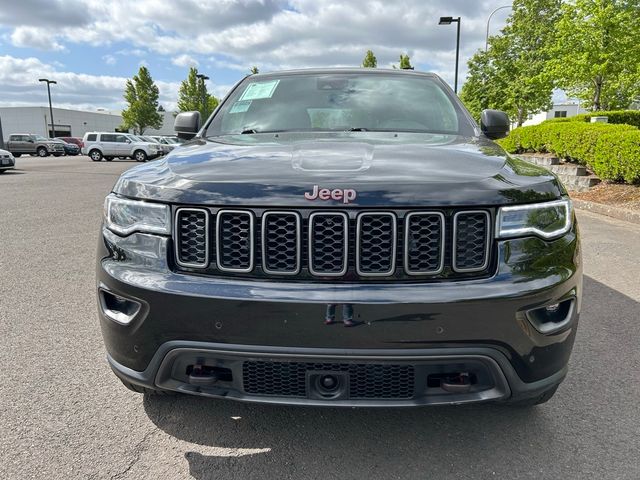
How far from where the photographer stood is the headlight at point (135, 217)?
73.4 inches

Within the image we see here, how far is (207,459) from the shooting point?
205 cm

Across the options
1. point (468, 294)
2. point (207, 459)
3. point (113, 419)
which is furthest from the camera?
point (113, 419)

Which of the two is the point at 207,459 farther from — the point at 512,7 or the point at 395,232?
the point at 512,7

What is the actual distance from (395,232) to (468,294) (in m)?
0.34

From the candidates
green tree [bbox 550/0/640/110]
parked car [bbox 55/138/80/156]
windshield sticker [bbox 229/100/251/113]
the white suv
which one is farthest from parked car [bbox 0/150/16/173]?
parked car [bbox 55/138/80/156]

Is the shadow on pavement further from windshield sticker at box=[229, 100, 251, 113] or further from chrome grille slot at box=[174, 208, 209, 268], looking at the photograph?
windshield sticker at box=[229, 100, 251, 113]

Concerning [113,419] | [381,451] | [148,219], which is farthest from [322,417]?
[148,219]

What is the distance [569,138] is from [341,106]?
9.48 m

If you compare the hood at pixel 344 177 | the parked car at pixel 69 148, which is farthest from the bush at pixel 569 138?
the parked car at pixel 69 148

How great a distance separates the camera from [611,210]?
26.6 ft

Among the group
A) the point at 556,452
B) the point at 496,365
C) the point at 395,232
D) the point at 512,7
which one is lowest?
the point at 556,452

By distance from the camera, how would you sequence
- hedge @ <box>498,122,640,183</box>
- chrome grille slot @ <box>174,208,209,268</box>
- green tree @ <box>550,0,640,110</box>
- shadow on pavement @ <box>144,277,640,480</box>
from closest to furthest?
chrome grille slot @ <box>174,208,209,268</box>
shadow on pavement @ <box>144,277,640,480</box>
hedge @ <box>498,122,640,183</box>
green tree @ <box>550,0,640,110</box>

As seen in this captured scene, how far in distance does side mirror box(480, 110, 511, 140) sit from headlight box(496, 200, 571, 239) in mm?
1203

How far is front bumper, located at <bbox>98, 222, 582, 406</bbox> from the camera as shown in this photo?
1.71 metres
